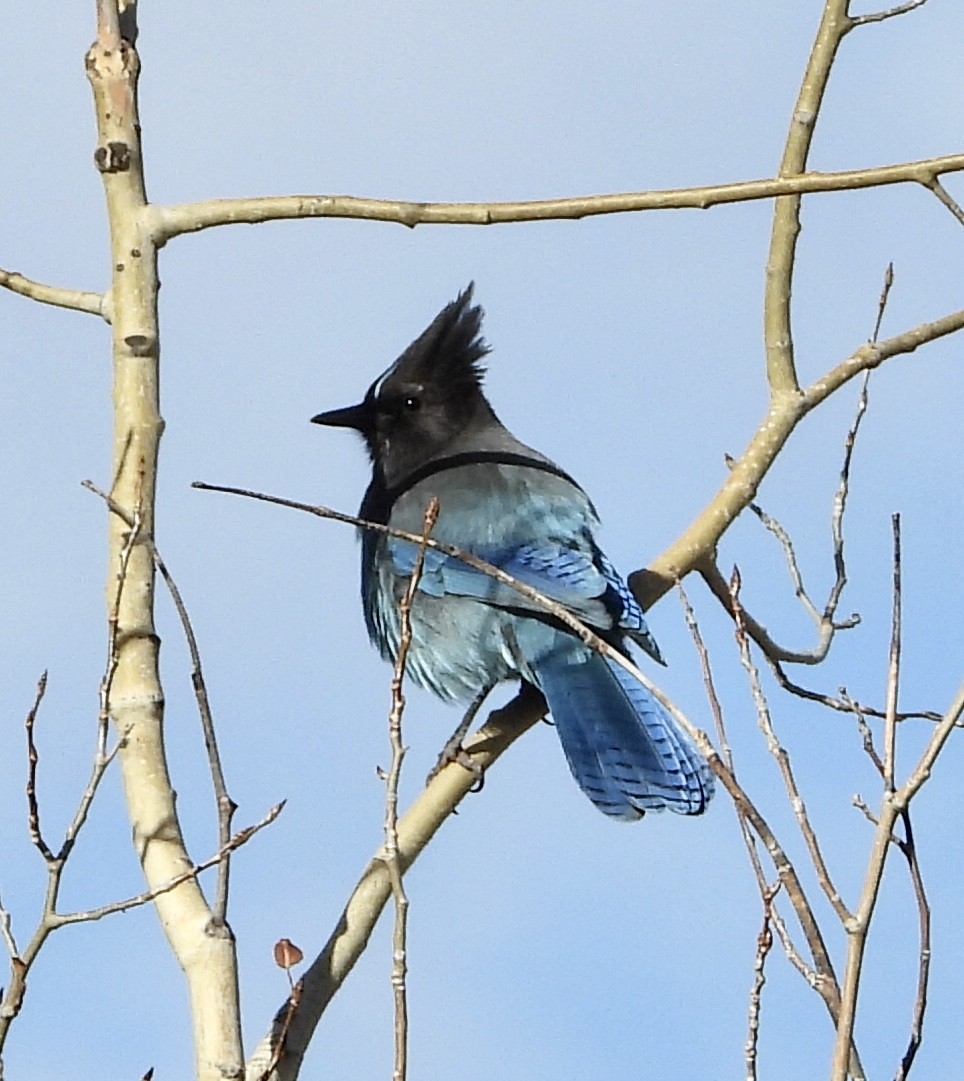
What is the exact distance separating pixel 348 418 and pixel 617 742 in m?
2.03

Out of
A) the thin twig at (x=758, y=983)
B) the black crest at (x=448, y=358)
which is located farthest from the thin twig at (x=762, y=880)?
the black crest at (x=448, y=358)

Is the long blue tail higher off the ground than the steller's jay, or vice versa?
the steller's jay

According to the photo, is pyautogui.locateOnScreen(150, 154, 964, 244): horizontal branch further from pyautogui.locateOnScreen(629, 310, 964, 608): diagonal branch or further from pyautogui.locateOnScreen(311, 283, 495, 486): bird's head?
pyautogui.locateOnScreen(311, 283, 495, 486): bird's head

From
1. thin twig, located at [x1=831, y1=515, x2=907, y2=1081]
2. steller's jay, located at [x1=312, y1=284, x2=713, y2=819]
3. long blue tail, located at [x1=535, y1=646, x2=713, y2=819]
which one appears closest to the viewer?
thin twig, located at [x1=831, y1=515, x2=907, y2=1081]

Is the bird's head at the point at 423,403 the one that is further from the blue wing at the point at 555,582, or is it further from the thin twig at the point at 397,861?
the thin twig at the point at 397,861

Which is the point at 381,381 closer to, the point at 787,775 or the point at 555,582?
the point at 555,582

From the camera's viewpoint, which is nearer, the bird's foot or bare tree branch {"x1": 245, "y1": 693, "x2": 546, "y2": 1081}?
bare tree branch {"x1": 245, "y1": 693, "x2": 546, "y2": 1081}

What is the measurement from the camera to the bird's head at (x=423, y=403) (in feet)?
21.3

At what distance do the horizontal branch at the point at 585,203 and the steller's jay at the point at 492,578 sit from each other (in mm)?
1458

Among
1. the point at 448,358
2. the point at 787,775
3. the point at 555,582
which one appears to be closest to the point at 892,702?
the point at 787,775

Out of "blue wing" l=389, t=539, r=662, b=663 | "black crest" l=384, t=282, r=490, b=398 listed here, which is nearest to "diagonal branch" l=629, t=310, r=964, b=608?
"blue wing" l=389, t=539, r=662, b=663

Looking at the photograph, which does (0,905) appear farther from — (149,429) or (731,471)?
(731,471)

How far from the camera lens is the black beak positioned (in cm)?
656

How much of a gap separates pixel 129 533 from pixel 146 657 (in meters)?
0.23
